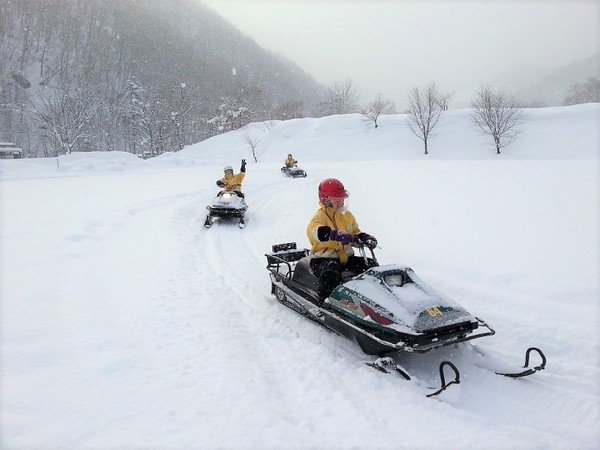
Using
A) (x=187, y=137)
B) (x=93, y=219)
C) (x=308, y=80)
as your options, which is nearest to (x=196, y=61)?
(x=187, y=137)

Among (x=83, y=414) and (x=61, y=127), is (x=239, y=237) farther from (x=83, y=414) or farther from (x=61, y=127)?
(x=61, y=127)

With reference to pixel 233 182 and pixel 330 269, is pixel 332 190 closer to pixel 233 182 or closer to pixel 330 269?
pixel 330 269

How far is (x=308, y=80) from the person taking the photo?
5536 inches

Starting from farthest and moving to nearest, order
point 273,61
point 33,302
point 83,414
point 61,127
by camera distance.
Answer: point 273,61, point 61,127, point 33,302, point 83,414

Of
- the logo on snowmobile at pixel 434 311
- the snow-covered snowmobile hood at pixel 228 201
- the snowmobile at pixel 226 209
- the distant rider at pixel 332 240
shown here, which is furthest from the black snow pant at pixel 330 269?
the snow-covered snowmobile hood at pixel 228 201

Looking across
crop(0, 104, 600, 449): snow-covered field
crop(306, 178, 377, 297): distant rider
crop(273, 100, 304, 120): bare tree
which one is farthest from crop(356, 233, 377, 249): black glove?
crop(273, 100, 304, 120): bare tree

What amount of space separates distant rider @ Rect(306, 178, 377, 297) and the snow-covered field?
2.43 ft

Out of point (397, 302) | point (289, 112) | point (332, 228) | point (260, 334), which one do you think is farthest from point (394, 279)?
point (289, 112)

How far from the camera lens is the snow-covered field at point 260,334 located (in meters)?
2.97

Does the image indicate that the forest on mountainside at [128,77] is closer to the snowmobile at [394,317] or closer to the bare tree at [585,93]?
the snowmobile at [394,317]

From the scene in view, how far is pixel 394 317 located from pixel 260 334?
1724 millimetres

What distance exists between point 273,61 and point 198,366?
442ft

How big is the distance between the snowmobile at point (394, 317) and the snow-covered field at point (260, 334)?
222 millimetres

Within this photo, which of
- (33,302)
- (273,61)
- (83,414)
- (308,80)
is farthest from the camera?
(308,80)
